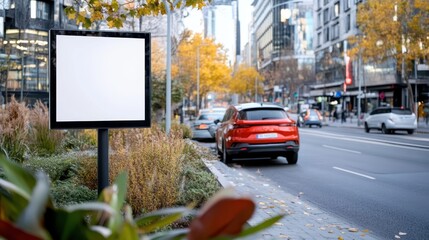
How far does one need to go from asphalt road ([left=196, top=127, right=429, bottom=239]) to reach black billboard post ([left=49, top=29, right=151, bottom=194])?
362 centimetres

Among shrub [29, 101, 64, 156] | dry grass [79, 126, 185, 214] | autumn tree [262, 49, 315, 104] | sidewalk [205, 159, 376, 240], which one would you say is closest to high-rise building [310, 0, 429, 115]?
autumn tree [262, 49, 315, 104]

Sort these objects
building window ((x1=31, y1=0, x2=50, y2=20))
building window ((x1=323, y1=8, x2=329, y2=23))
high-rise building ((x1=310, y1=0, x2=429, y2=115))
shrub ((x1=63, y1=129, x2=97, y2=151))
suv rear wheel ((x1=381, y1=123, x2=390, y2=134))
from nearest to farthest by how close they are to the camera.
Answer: shrub ((x1=63, y1=129, x2=97, y2=151))
suv rear wheel ((x1=381, y1=123, x2=390, y2=134))
building window ((x1=31, y1=0, x2=50, y2=20))
high-rise building ((x1=310, y1=0, x2=429, y2=115))
building window ((x1=323, y1=8, x2=329, y2=23))

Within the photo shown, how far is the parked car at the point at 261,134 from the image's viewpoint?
14.3m

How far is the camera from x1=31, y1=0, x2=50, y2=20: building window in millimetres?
40013

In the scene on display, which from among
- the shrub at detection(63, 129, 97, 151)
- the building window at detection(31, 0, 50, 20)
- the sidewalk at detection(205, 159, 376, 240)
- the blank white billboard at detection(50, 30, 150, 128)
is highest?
the building window at detection(31, 0, 50, 20)

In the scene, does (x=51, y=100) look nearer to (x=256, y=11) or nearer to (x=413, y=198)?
(x=413, y=198)

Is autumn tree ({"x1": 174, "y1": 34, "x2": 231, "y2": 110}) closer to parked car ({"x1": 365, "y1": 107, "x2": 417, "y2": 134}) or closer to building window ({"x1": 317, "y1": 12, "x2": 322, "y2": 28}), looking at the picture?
parked car ({"x1": 365, "y1": 107, "x2": 417, "y2": 134})

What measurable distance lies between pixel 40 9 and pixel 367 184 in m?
36.6

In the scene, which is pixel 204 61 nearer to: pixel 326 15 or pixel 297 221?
pixel 326 15

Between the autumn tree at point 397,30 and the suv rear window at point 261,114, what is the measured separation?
22.8m

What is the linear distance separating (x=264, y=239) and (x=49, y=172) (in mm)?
4355

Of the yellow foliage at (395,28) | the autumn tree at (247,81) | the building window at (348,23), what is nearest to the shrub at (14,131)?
the yellow foliage at (395,28)

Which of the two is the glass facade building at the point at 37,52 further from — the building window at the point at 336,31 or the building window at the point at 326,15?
the building window at the point at 326,15

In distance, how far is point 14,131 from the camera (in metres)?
9.52
